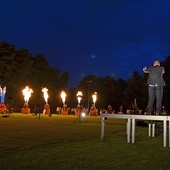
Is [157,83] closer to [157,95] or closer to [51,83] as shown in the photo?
[157,95]

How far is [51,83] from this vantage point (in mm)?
80000

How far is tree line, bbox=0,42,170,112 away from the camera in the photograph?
62.8 m

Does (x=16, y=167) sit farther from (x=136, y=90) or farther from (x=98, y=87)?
(x=98, y=87)

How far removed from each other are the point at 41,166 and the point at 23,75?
6047 centimetres

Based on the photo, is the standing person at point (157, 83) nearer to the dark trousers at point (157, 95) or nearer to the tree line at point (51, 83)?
the dark trousers at point (157, 95)

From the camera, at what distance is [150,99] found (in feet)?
41.1

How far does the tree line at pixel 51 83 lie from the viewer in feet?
206

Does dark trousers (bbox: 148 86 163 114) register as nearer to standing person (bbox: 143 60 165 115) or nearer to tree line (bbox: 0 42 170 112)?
standing person (bbox: 143 60 165 115)

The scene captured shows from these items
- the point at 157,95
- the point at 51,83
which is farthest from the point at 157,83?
the point at 51,83

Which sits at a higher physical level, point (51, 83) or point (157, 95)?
point (51, 83)

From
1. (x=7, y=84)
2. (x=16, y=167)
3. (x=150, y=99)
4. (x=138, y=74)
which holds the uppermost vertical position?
(x=138, y=74)

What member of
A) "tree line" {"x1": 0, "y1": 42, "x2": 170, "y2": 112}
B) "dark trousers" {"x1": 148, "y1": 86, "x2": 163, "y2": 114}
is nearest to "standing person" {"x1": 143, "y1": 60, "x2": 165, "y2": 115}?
"dark trousers" {"x1": 148, "y1": 86, "x2": 163, "y2": 114}

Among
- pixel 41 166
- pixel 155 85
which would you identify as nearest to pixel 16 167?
pixel 41 166

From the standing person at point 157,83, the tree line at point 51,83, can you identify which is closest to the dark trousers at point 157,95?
the standing person at point 157,83
